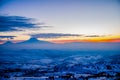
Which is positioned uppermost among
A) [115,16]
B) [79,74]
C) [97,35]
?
[115,16]

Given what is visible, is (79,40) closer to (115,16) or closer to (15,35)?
(115,16)

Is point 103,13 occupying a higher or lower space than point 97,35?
higher

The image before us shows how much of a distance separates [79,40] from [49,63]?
878 millimetres

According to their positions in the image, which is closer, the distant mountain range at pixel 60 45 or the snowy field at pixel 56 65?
the snowy field at pixel 56 65

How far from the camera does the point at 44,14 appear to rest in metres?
6.80

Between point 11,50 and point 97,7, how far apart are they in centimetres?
219

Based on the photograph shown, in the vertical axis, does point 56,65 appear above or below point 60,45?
below

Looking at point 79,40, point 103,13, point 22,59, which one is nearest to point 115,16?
point 103,13

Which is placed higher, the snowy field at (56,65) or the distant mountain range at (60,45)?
the distant mountain range at (60,45)

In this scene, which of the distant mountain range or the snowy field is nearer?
the snowy field

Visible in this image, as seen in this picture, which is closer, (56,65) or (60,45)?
(56,65)

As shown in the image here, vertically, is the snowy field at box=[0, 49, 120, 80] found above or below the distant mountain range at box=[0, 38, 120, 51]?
below

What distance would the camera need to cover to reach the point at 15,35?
6.82m

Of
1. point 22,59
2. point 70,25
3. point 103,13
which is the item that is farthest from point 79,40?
point 22,59
